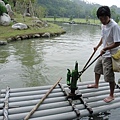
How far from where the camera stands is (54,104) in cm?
414

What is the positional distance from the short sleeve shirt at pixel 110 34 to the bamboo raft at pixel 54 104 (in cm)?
101

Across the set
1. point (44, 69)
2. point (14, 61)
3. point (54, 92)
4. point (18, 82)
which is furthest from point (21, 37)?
point (54, 92)

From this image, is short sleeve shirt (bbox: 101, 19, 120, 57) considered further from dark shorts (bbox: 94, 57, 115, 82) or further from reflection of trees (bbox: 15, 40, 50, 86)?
reflection of trees (bbox: 15, 40, 50, 86)

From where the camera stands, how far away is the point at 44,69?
28.0 feet

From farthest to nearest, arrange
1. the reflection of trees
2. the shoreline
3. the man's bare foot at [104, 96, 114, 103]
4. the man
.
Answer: the shoreline → the reflection of trees → the man's bare foot at [104, 96, 114, 103] → the man

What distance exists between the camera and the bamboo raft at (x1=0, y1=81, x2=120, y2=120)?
3793 millimetres

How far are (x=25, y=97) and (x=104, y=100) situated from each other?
1.64 m

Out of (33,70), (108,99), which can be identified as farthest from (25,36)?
(108,99)

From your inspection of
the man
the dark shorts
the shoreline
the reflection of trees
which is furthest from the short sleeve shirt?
the shoreline

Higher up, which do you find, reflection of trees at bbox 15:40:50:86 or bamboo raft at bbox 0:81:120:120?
bamboo raft at bbox 0:81:120:120

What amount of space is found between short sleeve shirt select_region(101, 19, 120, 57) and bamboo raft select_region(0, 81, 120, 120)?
101 cm

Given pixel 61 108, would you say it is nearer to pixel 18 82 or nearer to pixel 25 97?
pixel 25 97

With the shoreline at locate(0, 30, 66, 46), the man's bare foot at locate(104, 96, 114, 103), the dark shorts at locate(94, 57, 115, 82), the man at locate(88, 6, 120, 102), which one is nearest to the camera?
the man at locate(88, 6, 120, 102)

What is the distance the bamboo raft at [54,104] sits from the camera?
12.4 feet
